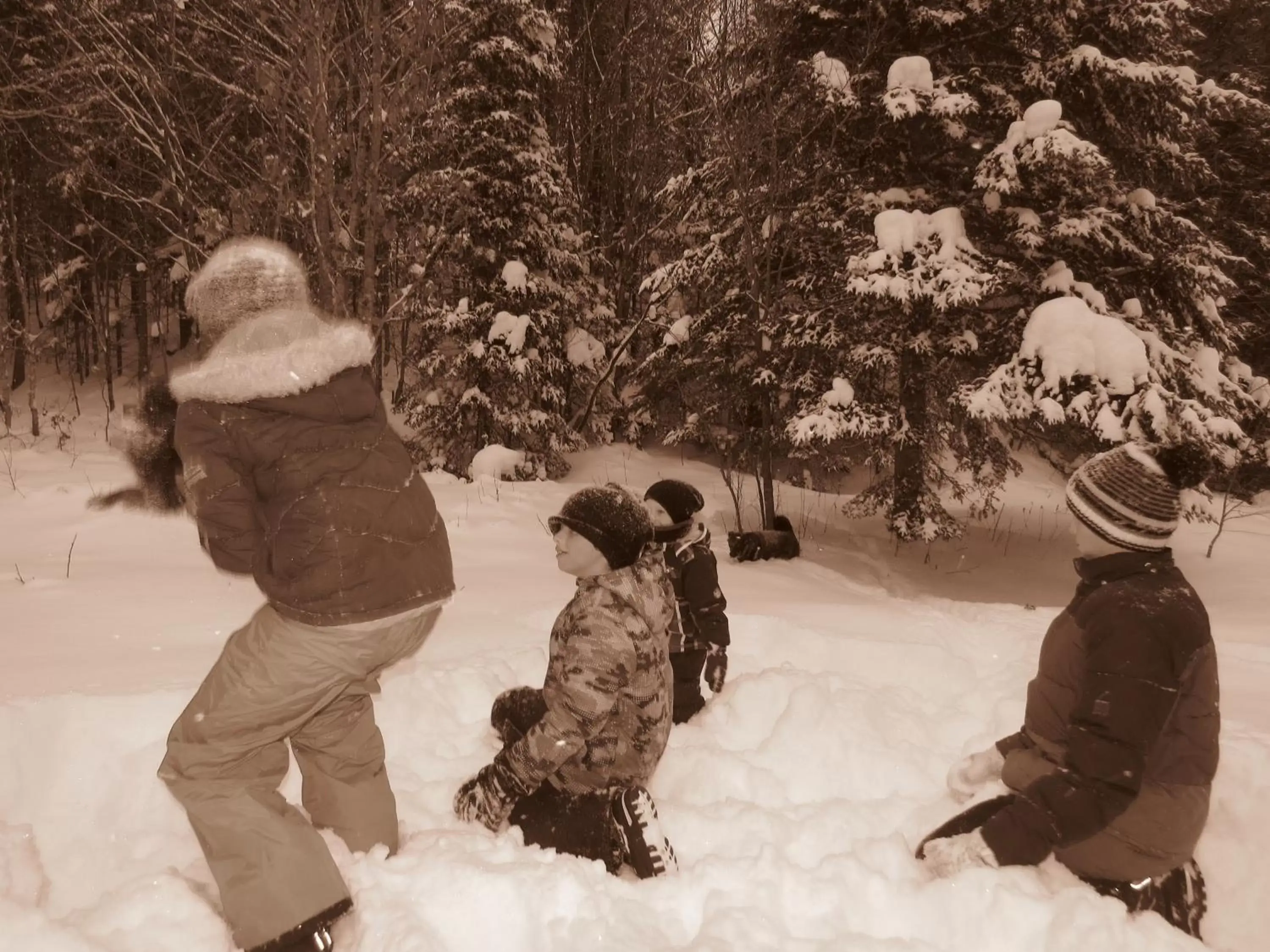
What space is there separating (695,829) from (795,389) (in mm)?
6924

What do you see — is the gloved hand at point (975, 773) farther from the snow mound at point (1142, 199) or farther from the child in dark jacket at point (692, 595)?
the snow mound at point (1142, 199)

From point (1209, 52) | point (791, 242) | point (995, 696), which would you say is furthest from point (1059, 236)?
point (1209, 52)

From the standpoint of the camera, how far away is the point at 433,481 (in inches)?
398

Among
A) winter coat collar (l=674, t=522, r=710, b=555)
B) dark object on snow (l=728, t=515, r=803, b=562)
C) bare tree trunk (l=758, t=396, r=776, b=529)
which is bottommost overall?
dark object on snow (l=728, t=515, r=803, b=562)

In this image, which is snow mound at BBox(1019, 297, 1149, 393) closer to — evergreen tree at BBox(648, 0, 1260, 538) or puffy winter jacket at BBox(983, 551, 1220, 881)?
evergreen tree at BBox(648, 0, 1260, 538)

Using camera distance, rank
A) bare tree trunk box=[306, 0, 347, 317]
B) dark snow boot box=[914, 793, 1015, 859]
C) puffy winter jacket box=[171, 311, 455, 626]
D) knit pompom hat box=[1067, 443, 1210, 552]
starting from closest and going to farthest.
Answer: puffy winter jacket box=[171, 311, 455, 626] < knit pompom hat box=[1067, 443, 1210, 552] < dark snow boot box=[914, 793, 1015, 859] < bare tree trunk box=[306, 0, 347, 317]

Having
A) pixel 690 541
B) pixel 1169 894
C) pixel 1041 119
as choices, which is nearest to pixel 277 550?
pixel 690 541

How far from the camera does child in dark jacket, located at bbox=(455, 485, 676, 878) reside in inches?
105

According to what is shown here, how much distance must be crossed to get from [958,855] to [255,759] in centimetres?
220

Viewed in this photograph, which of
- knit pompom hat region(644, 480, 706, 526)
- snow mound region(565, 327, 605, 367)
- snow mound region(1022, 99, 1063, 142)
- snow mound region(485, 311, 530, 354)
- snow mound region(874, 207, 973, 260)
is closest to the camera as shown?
knit pompom hat region(644, 480, 706, 526)

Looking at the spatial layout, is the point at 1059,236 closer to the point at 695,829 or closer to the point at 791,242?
the point at 791,242

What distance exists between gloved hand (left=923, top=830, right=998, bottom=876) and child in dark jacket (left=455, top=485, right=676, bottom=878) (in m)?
0.85

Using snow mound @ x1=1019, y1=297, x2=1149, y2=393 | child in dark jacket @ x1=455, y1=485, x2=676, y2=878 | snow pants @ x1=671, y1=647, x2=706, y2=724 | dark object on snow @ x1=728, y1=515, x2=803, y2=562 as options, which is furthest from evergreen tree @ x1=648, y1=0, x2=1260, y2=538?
A: child in dark jacket @ x1=455, y1=485, x2=676, y2=878

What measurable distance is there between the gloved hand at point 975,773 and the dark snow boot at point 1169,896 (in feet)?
1.61
